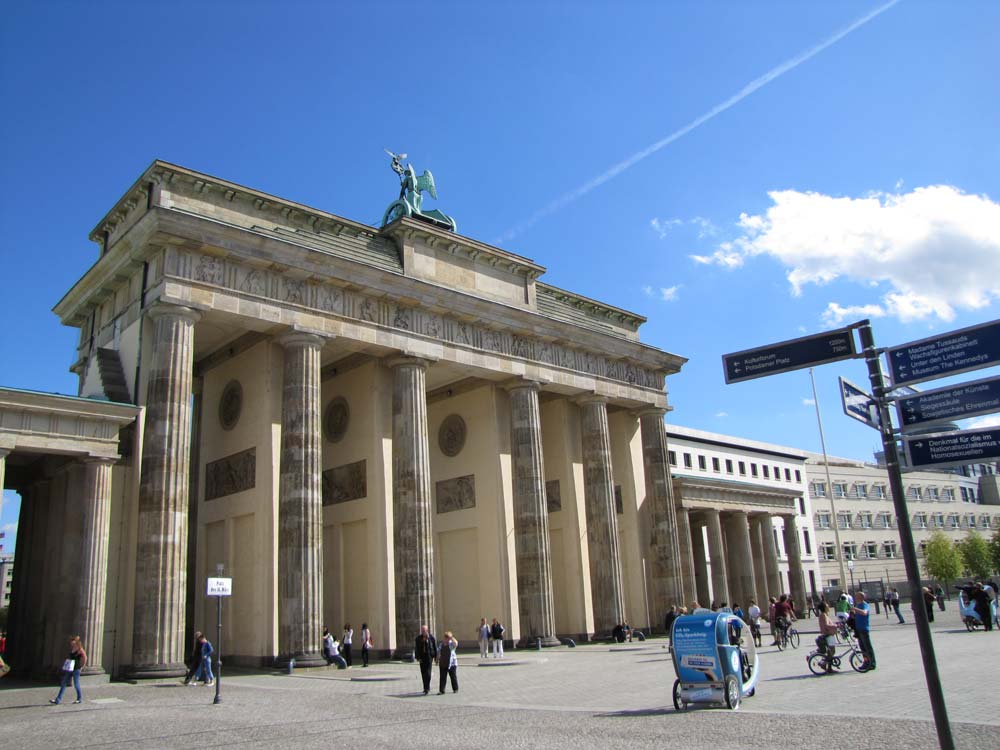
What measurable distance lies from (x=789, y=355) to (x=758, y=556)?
46698 mm

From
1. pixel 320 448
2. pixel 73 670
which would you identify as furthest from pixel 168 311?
pixel 73 670

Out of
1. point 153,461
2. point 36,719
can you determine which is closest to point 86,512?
point 153,461

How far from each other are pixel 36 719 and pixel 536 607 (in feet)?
64.0

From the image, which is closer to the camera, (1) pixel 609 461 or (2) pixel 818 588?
(1) pixel 609 461

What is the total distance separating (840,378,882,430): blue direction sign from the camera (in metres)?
6.63

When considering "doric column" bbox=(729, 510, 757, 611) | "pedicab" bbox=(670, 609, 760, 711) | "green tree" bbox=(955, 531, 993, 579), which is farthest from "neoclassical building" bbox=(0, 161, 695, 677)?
"green tree" bbox=(955, 531, 993, 579)

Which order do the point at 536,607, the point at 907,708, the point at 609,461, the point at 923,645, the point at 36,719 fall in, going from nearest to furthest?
1. the point at 923,645
2. the point at 907,708
3. the point at 36,719
4. the point at 536,607
5. the point at 609,461

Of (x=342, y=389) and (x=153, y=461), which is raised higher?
(x=342, y=389)

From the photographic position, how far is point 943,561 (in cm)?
7319

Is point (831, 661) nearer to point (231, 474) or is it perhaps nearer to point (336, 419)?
point (231, 474)

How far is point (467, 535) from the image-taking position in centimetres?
3372

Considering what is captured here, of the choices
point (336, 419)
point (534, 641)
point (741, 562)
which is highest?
point (336, 419)

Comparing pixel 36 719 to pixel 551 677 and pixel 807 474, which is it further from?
pixel 807 474

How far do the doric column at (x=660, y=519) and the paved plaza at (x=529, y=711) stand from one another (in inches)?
609
